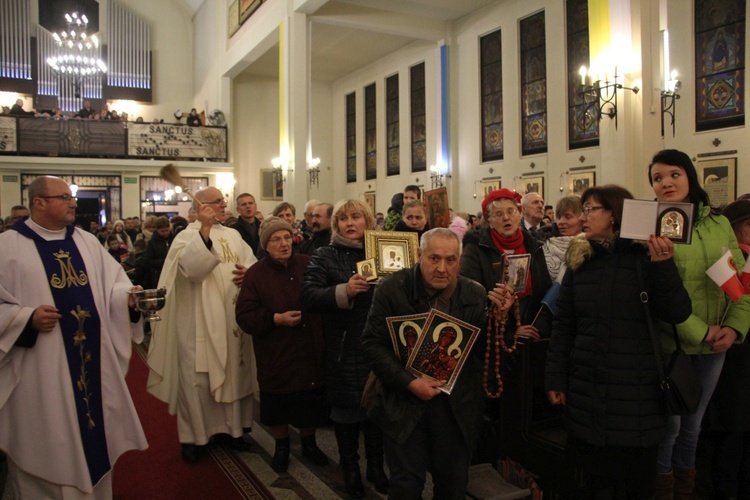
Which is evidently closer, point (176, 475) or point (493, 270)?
point (493, 270)

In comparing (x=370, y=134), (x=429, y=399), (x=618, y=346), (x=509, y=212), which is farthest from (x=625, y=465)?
(x=370, y=134)

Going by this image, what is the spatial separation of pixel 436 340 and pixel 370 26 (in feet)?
47.9

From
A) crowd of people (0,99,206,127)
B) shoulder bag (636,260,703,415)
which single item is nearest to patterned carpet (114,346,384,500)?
shoulder bag (636,260,703,415)

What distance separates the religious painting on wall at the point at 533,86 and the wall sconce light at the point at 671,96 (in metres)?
3.20

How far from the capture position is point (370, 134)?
21109 millimetres

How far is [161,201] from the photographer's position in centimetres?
2034

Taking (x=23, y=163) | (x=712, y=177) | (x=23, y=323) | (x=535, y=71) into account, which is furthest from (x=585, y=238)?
(x=23, y=163)

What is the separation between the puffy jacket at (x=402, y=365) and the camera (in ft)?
8.63

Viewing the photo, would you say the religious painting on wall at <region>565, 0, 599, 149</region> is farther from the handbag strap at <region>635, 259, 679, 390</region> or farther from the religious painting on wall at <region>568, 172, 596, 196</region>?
the handbag strap at <region>635, 259, 679, 390</region>

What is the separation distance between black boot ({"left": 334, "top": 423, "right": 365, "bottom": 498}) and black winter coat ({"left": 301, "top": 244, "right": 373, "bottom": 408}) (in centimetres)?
18

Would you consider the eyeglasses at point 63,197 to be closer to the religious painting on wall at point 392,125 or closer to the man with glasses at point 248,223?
the man with glasses at point 248,223

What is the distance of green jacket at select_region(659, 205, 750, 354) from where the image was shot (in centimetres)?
286

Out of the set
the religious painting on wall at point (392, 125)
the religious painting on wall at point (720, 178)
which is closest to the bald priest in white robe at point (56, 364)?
the religious painting on wall at point (720, 178)

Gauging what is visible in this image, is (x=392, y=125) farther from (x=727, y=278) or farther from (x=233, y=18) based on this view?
(x=727, y=278)
